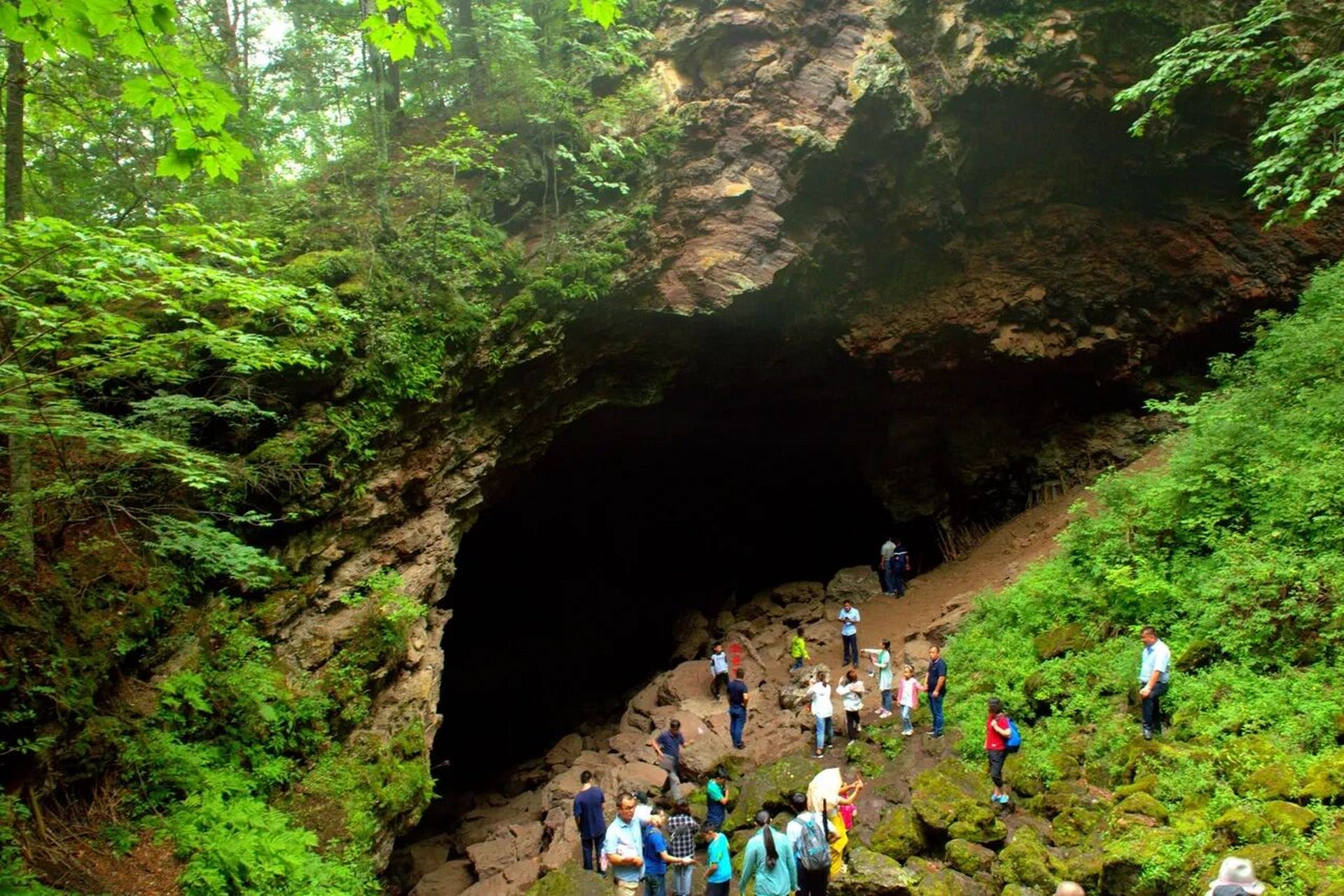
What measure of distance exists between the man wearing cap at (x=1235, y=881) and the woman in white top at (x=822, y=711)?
5.67 m

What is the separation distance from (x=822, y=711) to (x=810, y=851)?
441 cm

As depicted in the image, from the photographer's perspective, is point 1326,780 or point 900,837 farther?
point 900,837

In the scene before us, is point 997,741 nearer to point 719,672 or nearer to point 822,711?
point 822,711

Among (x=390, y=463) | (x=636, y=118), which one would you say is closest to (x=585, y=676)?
(x=390, y=463)

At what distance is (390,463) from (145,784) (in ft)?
16.4

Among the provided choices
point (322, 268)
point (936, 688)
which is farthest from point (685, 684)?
point (322, 268)

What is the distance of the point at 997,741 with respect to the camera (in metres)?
7.75

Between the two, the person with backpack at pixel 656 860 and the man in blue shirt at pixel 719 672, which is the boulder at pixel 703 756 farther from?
the person with backpack at pixel 656 860

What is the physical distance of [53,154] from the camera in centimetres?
879

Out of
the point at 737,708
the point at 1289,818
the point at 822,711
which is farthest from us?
the point at 737,708

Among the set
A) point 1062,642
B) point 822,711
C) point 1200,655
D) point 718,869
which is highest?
point 1200,655

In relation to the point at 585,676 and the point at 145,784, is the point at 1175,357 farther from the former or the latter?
the point at 145,784

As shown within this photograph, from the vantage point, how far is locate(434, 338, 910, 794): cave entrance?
17.6 metres

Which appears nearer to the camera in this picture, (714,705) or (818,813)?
(818,813)
